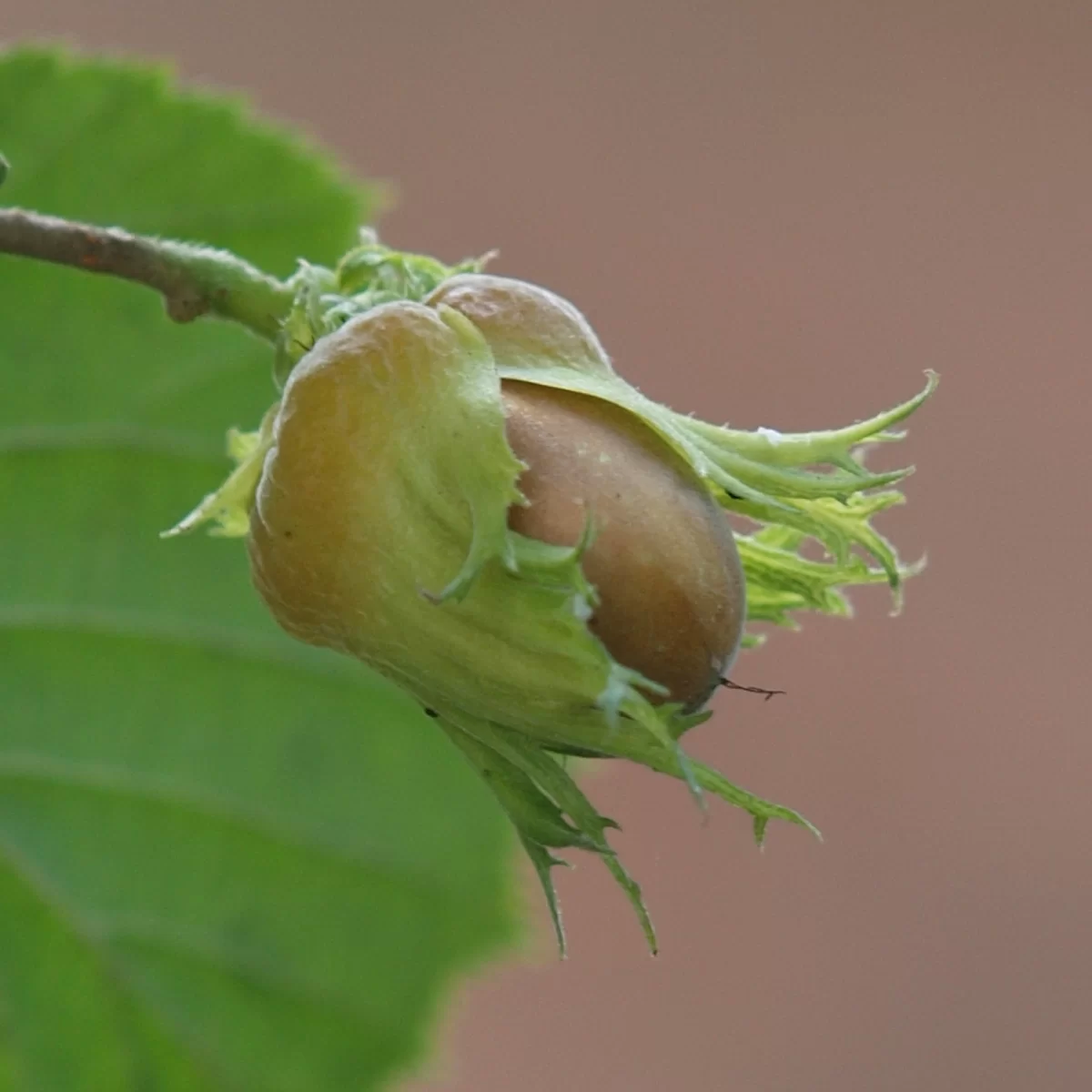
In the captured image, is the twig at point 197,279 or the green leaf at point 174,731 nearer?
the twig at point 197,279

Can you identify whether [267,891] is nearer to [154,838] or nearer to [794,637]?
[154,838]

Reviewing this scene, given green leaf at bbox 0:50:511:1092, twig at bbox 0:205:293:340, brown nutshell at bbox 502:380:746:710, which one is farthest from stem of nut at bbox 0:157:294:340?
green leaf at bbox 0:50:511:1092

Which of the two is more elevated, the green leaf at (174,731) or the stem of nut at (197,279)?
the stem of nut at (197,279)

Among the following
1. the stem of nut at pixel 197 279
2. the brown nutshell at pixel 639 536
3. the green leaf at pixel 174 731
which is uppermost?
the brown nutshell at pixel 639 536

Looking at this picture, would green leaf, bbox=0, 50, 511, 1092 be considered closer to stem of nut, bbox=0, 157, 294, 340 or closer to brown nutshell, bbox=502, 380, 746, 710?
stem of nut, bbox=0, 157, 294, 340

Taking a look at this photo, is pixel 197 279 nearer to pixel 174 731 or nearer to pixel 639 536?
pixel 639 536

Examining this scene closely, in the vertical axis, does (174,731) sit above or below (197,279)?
below

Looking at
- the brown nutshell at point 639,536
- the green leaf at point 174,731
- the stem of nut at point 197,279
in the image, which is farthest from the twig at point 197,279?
the green leaf at point 174,731

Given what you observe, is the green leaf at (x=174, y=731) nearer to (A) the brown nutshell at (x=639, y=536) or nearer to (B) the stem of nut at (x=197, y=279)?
(B) the stem of nut at (x=197, y=279)

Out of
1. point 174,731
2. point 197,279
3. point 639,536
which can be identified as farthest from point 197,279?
point 174,731

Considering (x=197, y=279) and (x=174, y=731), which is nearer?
(x=197, y=279)
